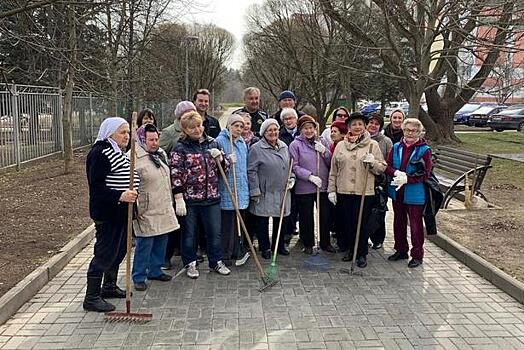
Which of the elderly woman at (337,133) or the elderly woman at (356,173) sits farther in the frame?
the elderly woman at (337,133)

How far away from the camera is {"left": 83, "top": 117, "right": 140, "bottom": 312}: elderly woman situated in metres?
4.72

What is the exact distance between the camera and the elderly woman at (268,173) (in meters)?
6.25

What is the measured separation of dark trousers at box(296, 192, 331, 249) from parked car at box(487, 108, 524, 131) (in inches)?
1116

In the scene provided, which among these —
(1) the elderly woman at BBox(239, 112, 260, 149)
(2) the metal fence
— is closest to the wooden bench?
(1) the elderly woman at BBox(239, 112, 260, 149)

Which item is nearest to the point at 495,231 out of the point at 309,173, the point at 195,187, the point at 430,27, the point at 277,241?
the point at 309,173

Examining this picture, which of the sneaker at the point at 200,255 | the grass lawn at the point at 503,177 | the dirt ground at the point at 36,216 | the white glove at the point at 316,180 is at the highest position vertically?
the white glove at the point at 316,180

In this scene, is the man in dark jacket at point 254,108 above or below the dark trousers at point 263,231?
above

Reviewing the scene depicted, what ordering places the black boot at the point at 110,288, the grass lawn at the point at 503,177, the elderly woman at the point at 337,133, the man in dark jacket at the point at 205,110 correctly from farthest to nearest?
the grass lawn at the point at 503,177 < the elderly woman at the point at 337,133 < the man in dark jacket at the point at 205,110 < the black boot at the point at 110,288

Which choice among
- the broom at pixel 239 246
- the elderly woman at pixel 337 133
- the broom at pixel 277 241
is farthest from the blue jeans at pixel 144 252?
the elderly woman at pixel 337 133

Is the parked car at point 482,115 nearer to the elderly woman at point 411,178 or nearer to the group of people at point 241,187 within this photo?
the group of people at point 241,187

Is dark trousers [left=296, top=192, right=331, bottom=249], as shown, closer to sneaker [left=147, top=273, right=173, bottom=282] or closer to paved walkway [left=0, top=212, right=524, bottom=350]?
paved walkway [left=0, top=212, right=524, bottom=350]

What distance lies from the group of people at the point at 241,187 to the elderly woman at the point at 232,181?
1 centimetres

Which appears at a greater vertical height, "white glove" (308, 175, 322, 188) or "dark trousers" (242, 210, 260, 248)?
"white glove" (308, 175, 322, 188)

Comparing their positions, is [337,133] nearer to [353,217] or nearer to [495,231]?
[353,217]
